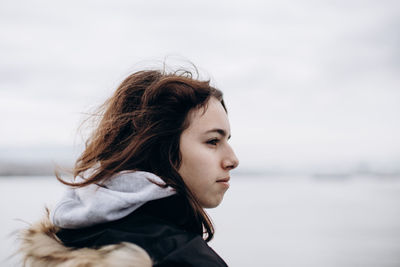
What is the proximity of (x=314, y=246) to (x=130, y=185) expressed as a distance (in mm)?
6596

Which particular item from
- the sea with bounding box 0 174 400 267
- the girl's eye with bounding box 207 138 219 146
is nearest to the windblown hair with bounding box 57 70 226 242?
the girl's eye with bounding box 207 138 219 146

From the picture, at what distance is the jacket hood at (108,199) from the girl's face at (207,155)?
0.62 feet

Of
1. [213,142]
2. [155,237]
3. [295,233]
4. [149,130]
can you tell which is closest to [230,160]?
[213,142]

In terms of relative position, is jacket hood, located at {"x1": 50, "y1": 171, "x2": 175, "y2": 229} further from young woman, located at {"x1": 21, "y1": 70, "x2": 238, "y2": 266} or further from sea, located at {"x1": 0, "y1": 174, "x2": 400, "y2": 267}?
sea, located at {"x1": 0, "y1": 174, "x2": 400, "y2": 267}

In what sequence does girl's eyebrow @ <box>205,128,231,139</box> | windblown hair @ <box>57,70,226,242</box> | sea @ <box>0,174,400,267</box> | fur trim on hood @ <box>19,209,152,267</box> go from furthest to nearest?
sea @ <box>0,174,400,267</box>
girl's eyebrow @ <box>205,128,231,139</box>
windblown hair @ <box>57,70,226,242</box>
fur trim on hood @ <box>19,209,152,267</box>

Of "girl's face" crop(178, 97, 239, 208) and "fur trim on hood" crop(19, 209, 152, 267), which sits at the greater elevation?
"girl's face" crop(178, 97, 239, 208)

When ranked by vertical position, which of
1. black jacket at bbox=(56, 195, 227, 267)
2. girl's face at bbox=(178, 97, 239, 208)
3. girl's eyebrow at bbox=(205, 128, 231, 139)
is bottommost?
black jacket at bbox=(56, 195, 227, 267)

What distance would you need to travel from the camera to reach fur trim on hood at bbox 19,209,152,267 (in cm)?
107

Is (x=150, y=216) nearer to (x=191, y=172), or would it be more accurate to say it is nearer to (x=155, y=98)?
(x=191, y=172)

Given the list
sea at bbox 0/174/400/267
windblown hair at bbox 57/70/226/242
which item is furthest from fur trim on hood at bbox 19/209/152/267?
sea at bbox 0/174/400/267

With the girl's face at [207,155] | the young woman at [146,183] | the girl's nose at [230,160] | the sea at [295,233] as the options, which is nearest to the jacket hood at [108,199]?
the young woman at [146,183]

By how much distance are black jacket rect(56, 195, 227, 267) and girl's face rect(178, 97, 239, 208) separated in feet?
0.70

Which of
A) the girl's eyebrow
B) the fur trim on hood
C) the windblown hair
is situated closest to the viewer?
the fur trim on hood

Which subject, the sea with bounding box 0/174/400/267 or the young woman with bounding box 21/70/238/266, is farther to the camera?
the sea with bounding box 0/174/400/267
